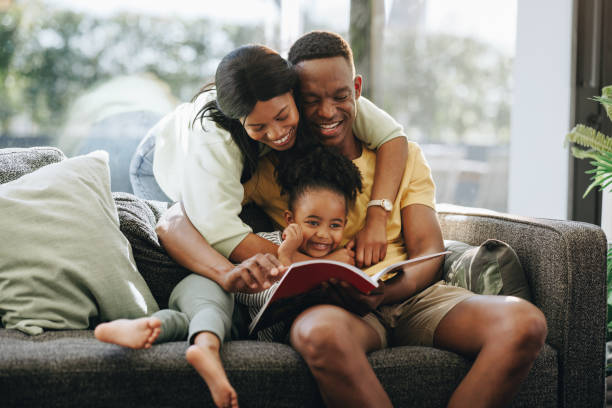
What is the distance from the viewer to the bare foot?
1.01 metres

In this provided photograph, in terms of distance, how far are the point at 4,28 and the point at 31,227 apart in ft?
4.11

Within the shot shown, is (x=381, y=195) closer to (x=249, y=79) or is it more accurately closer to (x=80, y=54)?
(x=249, y=79)

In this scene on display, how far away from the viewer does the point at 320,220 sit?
1.48 meters

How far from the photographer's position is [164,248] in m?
1.50

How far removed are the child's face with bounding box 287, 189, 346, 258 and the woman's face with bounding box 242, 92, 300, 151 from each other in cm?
16

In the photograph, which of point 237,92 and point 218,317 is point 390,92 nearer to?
point 237,92

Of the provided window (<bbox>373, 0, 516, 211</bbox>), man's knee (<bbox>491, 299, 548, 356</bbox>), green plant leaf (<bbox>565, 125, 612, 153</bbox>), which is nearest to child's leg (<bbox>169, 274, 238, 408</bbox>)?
man's knee (<bbox>491, 299, 548, 356</bbox>)

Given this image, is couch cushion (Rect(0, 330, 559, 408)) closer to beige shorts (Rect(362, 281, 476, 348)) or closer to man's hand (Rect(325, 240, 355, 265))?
beige shorts (Rect(362, 281, 476, 348))

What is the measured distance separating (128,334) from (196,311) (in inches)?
8.3

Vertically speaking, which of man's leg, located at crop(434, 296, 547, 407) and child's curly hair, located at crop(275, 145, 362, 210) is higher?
child's curly hair, located at crop(275, 145, 362, 210)

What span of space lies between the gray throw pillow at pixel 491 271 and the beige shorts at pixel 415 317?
50 mm

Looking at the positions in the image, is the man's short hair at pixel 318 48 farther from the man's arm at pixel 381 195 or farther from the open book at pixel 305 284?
the open book at pixel 305 284

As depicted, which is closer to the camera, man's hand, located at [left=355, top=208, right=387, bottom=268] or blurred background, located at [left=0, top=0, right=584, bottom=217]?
man's hand, located at [left=355, top=208, right=387, bottom=268]

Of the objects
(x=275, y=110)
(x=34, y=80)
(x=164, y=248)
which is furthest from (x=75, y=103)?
(x=275, y=110)
